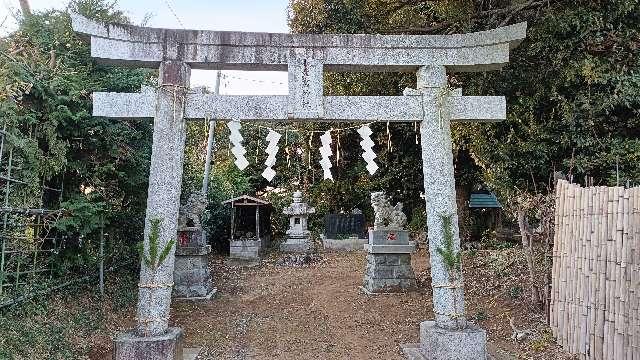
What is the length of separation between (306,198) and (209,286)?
11.0m

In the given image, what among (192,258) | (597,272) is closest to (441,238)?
(597,272)

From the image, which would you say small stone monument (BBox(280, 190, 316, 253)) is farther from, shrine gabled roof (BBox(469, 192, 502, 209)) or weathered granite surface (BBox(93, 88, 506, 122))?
weathered granite surface (BBox(93, 88, 506, 122))

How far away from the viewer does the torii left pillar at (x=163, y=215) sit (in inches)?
211

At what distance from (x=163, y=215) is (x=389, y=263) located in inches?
237

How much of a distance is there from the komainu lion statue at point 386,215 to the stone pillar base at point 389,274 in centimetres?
73

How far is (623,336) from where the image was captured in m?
4.95

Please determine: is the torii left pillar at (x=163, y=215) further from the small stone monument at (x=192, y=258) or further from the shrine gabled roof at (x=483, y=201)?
the shrine gabled roof at (x=483, y=201)

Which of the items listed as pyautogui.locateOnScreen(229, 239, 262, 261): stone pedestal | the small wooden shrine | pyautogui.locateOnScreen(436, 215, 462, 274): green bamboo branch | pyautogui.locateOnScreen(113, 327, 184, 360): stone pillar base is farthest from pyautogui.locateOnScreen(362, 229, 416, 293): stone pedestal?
the small wooden shrine

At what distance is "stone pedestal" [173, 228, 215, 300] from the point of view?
1020 cm

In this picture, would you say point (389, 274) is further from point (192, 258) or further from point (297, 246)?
point (297, 246)

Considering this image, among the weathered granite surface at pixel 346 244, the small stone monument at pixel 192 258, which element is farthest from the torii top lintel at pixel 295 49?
the weathered granite surface at pixel 346 244

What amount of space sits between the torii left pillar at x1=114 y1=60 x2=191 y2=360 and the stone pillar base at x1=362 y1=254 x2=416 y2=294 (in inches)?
213

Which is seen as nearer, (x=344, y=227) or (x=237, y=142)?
(x=237, y=142)

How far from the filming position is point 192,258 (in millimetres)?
10633
